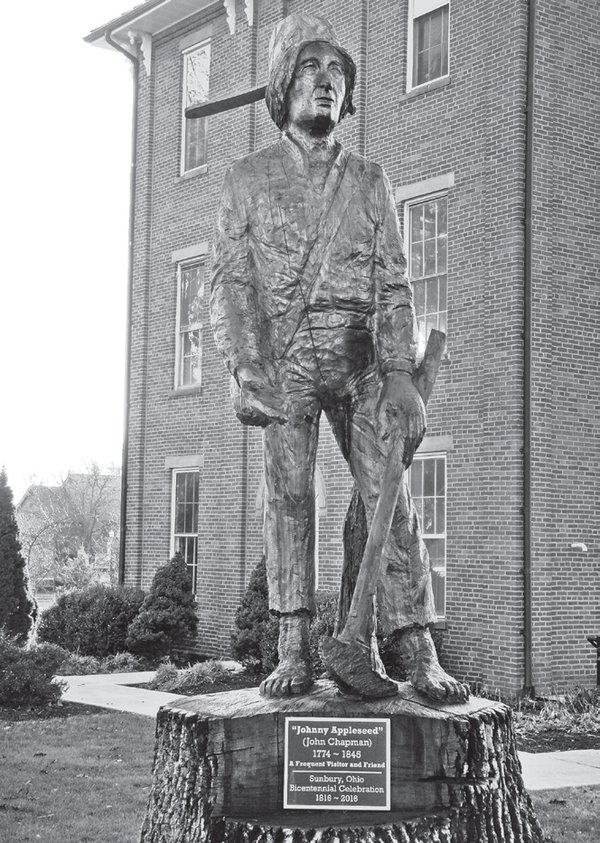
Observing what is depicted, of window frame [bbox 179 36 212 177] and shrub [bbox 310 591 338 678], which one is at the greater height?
window frame [bbox 179 36 212 177]

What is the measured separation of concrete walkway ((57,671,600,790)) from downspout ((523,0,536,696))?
2.71 meters

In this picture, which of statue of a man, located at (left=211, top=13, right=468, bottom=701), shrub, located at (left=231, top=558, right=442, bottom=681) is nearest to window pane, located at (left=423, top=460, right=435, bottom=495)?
shrub, located at (left=231, top=558, right=442, bottom=681)

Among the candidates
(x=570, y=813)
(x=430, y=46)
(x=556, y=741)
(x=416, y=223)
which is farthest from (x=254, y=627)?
(x=430, y=46)

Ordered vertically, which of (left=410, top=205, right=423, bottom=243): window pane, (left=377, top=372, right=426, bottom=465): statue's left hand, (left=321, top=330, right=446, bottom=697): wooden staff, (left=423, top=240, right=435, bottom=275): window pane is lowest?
(left=321, top=330, right=446, bottom=697): wooden staff

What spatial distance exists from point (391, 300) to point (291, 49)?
1.08m

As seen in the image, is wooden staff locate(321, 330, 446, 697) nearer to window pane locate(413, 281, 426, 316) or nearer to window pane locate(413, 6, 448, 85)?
window pane locate(413, 281, 426, 316)

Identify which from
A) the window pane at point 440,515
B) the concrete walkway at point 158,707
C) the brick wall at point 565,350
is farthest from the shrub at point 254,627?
the brick wall at point 565,350

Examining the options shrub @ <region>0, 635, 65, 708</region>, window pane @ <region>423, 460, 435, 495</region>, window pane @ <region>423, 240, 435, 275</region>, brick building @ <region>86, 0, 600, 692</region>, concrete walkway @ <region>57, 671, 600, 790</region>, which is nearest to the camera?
concrete walkway @ <region>57, 671, 600, 790</region>

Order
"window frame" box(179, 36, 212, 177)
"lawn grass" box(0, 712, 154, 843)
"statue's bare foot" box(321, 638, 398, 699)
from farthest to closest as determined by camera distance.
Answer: "window frame" box(179, 36, 212, 177), "lawn grass" box(0, 712, 154, 843), "statue's bare foot" box(321, 638, 398, 699)

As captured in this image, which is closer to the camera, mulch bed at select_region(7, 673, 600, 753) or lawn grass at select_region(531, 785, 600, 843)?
lawn grass at select_region(531, 785, 600, 843)

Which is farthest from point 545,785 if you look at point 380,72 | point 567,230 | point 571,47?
point 380,72

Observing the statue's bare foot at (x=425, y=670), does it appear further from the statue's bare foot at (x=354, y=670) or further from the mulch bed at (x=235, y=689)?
the mulch bed at (x=235, y=689)

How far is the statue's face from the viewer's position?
4520 millimetres

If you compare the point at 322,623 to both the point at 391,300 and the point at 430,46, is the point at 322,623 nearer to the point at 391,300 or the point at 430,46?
the point at 430,46
